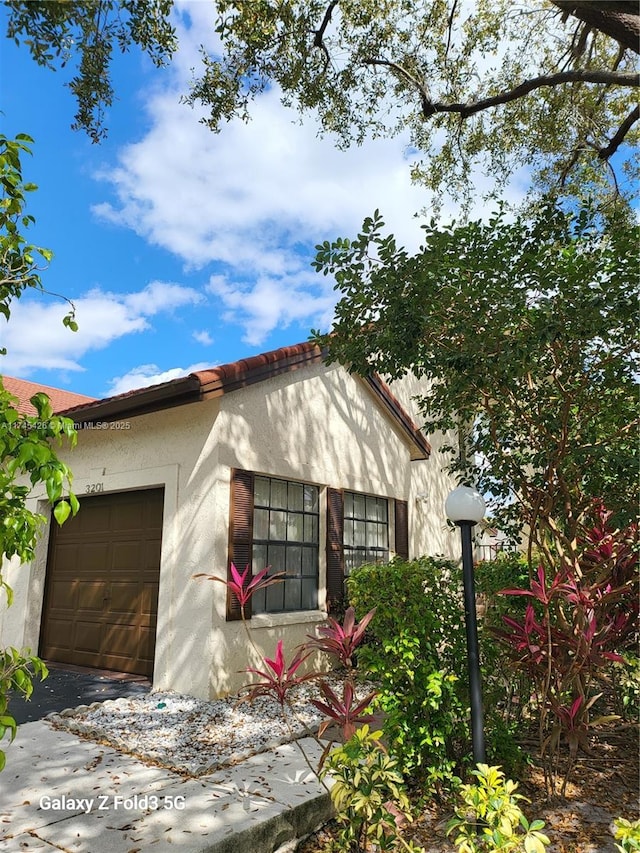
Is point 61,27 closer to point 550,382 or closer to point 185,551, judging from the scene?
point 550,382

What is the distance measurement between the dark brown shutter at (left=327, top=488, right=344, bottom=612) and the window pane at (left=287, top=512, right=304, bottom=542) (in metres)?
0.57

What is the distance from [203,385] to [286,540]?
2.83m

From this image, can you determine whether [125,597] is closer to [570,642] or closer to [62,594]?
[62,594]

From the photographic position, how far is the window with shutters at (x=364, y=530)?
9.76 metres

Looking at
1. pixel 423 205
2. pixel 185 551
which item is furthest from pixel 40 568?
pixel 423 205

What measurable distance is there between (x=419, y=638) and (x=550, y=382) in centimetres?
262

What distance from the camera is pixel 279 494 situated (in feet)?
27.3

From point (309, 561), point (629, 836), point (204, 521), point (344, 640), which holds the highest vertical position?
point (204, 521)

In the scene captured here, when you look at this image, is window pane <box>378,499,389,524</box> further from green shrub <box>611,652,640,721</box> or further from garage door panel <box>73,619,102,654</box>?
green shrub <box>611,652,640,721</box>

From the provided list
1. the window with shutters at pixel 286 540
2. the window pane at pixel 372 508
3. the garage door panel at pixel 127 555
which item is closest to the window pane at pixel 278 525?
the window with shutters at pixel 286 540

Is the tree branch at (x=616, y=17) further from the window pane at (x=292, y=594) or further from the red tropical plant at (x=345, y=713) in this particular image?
the window pane at (x=292, y=594)

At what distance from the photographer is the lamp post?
3986mm

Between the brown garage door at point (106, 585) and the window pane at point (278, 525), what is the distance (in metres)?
1.58

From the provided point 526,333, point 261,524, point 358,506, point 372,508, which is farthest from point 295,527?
point 526,333
